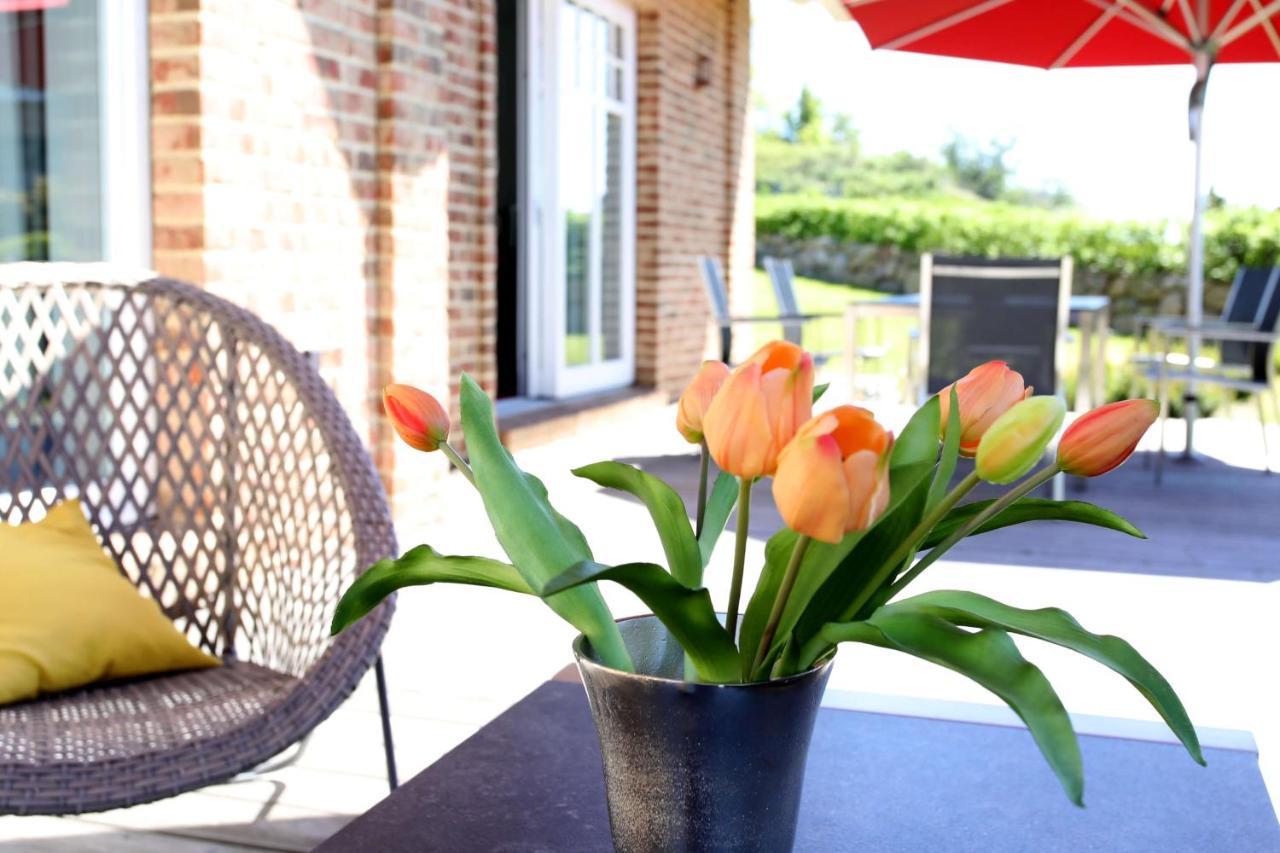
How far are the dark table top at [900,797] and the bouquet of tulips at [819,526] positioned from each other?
0.27 meters

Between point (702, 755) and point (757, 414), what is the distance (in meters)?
0.24

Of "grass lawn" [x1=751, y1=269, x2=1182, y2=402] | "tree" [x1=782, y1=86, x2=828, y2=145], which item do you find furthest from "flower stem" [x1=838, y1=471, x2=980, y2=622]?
"tree" [x1=782, y1=86, x2=828, y2=145]

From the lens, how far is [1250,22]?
235 inches

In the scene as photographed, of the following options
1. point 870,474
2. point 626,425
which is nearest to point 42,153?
point 870,474

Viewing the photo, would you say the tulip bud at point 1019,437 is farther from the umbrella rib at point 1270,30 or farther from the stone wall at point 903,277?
the stone wall at point 903,277

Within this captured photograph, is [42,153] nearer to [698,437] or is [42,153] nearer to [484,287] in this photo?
[484,287]

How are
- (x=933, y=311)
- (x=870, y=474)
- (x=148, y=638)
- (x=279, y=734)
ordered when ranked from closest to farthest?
(x=870, y=474), (x=279, y=734), (x=148, y=638), (x=933, y=311)

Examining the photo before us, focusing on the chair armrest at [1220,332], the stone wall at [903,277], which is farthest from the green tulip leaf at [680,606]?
the stone wall at [903,277]

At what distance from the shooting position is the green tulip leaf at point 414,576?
30.8 inches

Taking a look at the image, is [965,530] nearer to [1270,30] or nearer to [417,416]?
[417,416]

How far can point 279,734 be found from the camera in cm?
162

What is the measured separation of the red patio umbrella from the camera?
6090 mm

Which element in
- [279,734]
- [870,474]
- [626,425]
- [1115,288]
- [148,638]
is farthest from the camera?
[1115,288]

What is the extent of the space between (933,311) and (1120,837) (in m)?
3.97
